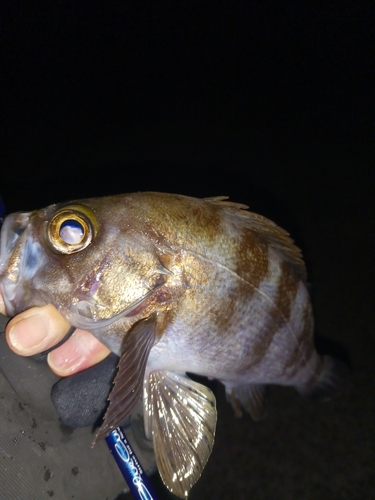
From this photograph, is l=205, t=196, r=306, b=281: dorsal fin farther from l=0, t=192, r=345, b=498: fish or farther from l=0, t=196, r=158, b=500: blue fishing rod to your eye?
l=0, t=196, r=158, b=500: blue fishing rod

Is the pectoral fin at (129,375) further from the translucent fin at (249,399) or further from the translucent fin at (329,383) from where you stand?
the translucent fin at (329,383)

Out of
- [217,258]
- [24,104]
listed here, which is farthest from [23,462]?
[24,104]

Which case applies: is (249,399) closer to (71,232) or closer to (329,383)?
(329,383)

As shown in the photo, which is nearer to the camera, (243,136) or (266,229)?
(266,229)

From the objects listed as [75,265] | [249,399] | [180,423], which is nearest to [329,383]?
[249,399]

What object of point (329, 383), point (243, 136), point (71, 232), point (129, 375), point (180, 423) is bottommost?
point (329, 383)

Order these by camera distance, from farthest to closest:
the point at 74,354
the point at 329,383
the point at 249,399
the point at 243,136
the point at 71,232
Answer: the point at 243,136
the point at 329,383
the point at 249,399
the point at 74,354
the point at 71,232

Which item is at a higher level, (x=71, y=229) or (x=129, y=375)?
(x=71, y=229)

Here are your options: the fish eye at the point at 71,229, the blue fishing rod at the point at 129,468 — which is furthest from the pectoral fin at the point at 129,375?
the blue fishing rod at the point at 129,468
